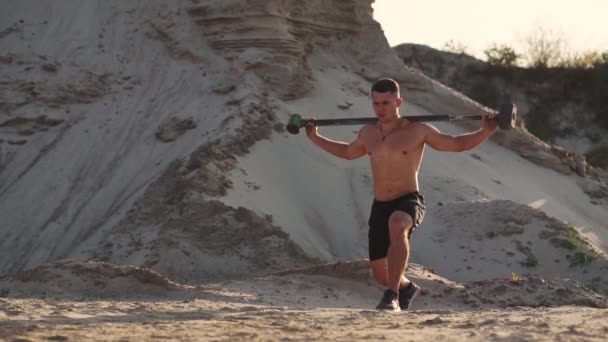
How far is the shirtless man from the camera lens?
683cm

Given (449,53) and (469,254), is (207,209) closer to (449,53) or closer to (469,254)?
(469,254)

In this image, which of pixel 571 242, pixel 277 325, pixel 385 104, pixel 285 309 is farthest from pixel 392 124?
pixel 571 242

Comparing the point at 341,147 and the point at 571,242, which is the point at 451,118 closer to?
the point at 341,147

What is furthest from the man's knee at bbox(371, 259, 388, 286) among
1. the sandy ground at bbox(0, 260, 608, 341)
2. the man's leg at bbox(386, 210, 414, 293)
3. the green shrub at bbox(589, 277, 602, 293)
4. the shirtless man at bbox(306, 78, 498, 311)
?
the green shrub at bbox(589, 277, 602, 293)

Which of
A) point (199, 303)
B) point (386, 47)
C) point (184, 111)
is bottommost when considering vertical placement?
point (199, 303)

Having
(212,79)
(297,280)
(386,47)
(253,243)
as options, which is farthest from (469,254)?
(386,47)

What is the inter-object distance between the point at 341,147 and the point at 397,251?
1079 millimetres

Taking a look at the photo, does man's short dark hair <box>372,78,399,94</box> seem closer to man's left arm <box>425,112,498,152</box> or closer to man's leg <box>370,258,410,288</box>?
man's left arm <box>425,112,498,152</box>

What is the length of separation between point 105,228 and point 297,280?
329cm

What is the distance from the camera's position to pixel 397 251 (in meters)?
6.76

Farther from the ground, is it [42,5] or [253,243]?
[42,5]

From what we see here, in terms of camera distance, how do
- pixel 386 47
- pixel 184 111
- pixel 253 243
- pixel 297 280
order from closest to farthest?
pixel 297 280 < pixel 253 243 < pixel 184 111 < pixel 386 47

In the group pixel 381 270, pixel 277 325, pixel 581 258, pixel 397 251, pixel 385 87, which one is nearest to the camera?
pixel 277 325

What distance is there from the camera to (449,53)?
83.0 feet
